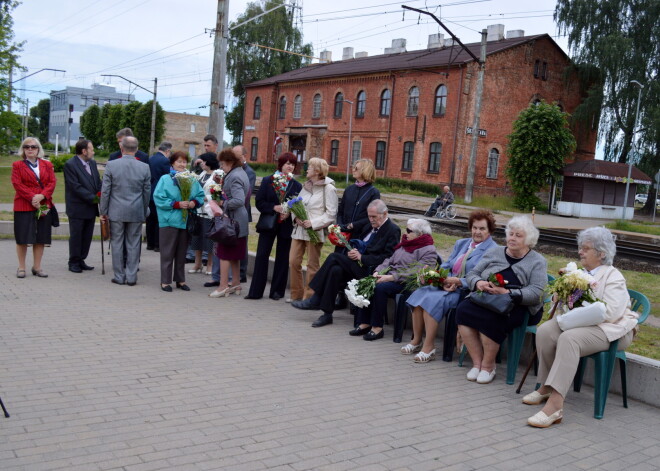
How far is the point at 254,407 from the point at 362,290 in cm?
267

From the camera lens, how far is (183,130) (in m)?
92.4

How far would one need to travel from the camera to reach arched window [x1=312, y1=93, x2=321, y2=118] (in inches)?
2124

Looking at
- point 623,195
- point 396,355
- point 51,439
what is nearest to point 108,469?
point 51,439

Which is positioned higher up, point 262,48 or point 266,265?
point 262,48

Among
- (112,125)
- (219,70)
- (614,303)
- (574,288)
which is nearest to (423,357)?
(574,288)

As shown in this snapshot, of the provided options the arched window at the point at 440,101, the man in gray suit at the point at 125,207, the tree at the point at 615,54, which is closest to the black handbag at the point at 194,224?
the man in gray suit at the point at 125,207

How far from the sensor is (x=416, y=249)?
7422 mm

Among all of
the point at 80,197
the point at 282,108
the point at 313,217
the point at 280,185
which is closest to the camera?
the point at 313,217

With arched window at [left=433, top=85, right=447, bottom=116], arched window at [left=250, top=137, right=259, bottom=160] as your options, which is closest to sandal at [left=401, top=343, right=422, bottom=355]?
arched window at [left=433, top=85, right=447, bottom=116]

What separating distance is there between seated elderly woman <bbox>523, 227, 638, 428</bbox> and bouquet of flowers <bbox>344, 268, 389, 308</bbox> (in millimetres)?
2225

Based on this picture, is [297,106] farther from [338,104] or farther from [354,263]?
[354,263]

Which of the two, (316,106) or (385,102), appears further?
(316,106)

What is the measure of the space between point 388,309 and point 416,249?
1.19 metres

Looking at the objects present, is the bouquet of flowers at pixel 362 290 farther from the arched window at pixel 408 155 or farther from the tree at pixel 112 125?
the tree at pixel 112 125
